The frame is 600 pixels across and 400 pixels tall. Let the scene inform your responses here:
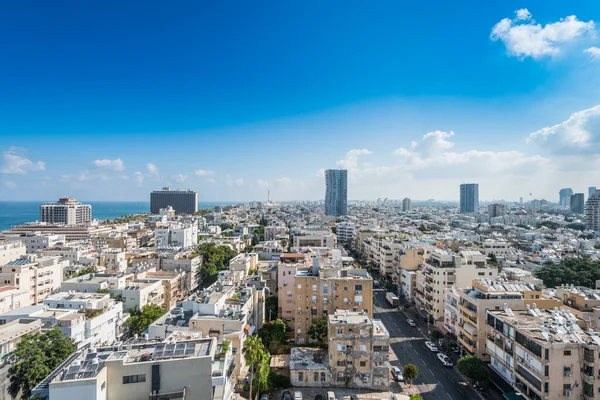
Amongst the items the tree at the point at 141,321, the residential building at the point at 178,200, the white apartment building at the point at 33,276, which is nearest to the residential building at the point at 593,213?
the tree at the point at 141,321

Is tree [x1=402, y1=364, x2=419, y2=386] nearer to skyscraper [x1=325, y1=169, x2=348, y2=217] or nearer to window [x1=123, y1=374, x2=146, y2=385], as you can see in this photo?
window [x1=123, y1=374, x2=146, y2=385]

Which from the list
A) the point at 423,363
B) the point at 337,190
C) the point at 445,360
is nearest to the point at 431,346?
the point at 445,360

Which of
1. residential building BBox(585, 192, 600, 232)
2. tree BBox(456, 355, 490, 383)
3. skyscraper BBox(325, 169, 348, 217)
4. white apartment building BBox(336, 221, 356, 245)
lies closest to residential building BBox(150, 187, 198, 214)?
skyscraper BBox(325, 169, 348, 217)

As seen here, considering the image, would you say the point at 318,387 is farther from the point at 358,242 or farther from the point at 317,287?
the point at 358,242

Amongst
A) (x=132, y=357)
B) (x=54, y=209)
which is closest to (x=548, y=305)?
(x=132, y=357)

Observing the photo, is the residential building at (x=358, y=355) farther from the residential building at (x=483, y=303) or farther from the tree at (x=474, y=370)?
the residential building at (x=483, y=303)
